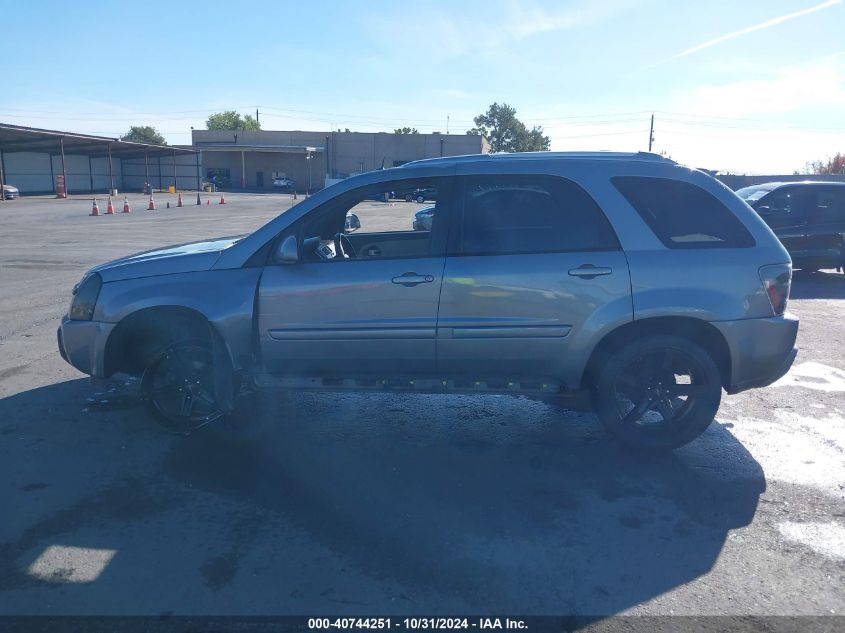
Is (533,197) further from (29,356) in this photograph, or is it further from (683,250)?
(29,356)

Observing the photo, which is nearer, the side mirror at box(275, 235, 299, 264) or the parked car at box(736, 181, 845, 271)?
the side mirror at box(275, 235, 299, 264)

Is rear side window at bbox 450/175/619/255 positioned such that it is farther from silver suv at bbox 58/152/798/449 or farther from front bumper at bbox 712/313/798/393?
front bumper at bbox 712/313/798/393

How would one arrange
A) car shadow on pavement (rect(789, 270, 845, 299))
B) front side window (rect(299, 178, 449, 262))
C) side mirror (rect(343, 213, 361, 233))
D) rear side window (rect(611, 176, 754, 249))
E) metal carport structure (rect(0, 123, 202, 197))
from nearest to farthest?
rear side window (rect(611, 176, 754, 249)) < front side window (rect(299, 178, 449, 262)) < side mirror (rect(343, 213, 361, 233)) < car shadow on pavement (rect(789, 270, 845, 299)) < metal carport structure (rect(0, 123, 202, 197))

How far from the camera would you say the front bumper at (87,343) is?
515 cm

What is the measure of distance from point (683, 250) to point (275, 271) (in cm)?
281

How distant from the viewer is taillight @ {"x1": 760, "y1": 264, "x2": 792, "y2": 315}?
486 centimetres

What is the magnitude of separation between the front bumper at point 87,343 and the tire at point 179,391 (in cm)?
35

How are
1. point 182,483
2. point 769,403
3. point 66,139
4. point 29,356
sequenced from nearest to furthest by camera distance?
point 182,483, point 769,403, point 29,356, point 66,139

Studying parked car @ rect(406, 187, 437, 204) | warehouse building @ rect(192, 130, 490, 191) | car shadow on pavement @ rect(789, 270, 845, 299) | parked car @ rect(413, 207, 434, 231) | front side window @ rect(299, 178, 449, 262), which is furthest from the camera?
warehouse building @ rect(192, 130, 490, 191)

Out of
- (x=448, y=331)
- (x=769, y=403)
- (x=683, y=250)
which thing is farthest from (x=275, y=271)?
(x=769, y=403)

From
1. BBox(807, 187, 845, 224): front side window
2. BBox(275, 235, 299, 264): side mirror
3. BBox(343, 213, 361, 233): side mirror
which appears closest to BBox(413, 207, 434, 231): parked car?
BBox(343, 213, 361, 233): side mirror

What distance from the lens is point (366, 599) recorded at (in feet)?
11.0

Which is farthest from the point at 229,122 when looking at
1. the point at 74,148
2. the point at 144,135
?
the point at 74,148

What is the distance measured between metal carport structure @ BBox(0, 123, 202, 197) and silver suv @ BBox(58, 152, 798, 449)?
137 ft
